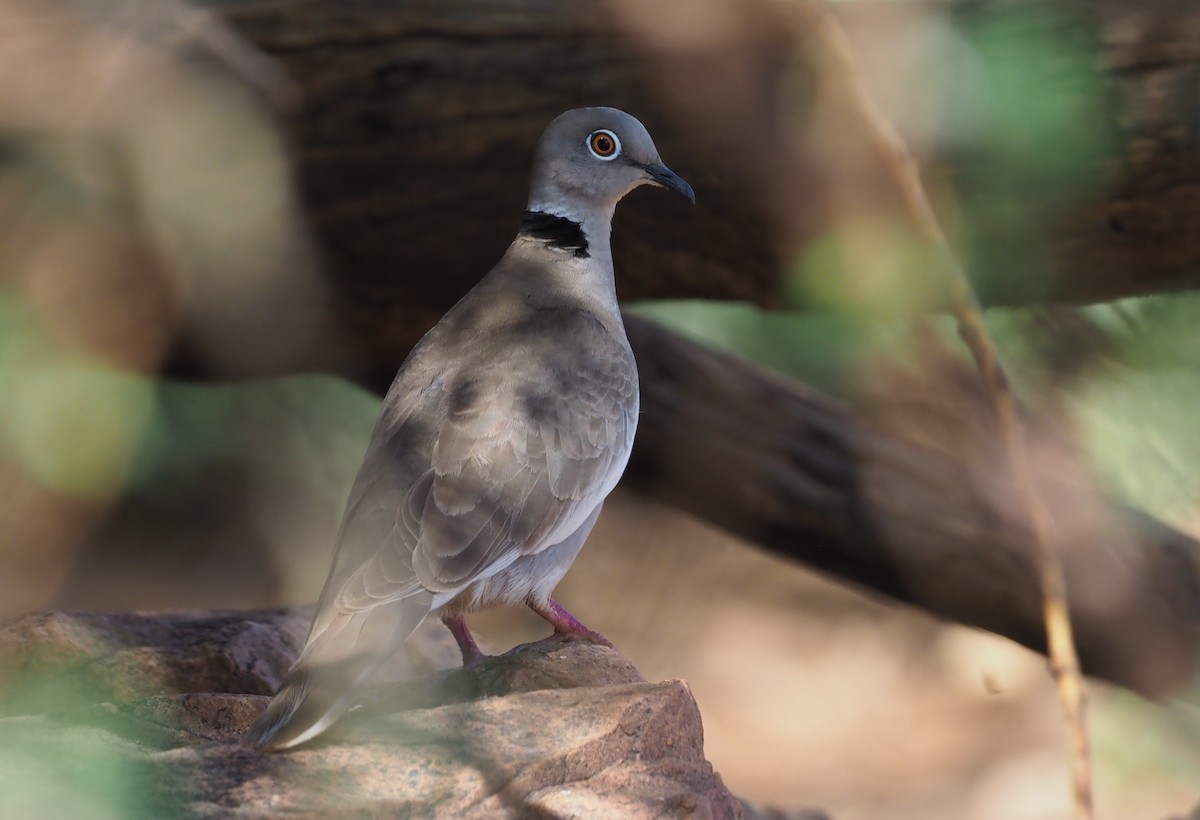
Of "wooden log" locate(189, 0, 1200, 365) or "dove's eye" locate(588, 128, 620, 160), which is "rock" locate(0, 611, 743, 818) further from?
"wooden log" locate(189, 0, 1200, 365)

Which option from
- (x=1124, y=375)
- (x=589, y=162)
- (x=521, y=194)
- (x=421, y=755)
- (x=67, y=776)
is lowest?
(x=1124, y=375)

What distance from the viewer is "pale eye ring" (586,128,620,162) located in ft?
10.7

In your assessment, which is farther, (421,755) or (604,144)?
(604,144)

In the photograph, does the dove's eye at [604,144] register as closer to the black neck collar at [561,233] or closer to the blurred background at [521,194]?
the black neck collar at [561,233]

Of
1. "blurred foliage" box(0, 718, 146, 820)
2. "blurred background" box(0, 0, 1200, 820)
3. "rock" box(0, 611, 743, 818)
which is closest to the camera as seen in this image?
"blurred foliage" box(0, 718, 146, 820)

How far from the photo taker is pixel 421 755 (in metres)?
2.12

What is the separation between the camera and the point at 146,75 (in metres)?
4.30

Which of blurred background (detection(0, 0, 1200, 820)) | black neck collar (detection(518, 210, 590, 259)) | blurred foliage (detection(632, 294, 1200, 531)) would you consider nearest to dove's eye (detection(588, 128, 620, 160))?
black neck collar (detection(518, 210, 590, 259))

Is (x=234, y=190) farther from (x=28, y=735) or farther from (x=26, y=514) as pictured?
(x=28, y=735)

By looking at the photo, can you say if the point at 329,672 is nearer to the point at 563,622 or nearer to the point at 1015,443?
the point at 563,622

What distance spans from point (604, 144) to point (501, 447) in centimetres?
94

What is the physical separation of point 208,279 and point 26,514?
4.16ft

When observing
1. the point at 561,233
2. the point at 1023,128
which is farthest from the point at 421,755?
the point at 1023,128

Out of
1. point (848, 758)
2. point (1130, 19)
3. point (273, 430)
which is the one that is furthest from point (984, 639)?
point (1130, 19)
